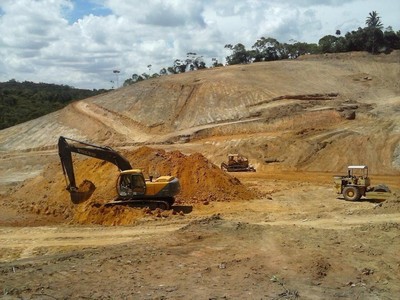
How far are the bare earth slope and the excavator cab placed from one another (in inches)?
27.1

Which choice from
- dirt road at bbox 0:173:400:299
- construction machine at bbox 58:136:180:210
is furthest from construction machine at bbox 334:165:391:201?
construction machine at bbox 58:136:180:210

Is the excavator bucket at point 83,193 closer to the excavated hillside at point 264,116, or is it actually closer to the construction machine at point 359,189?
the construction machine at point 359,189

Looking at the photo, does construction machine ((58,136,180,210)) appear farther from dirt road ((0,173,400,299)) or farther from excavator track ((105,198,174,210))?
dirt road ((0,173,400,299))

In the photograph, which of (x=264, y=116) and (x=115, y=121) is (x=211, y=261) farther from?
(x=115, y=121)

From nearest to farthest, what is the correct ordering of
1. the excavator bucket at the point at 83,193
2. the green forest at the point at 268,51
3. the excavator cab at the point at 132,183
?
the excavator cab at the point at 132,183
the excavator bucket at the point at 83,193
the green forest at the point at 268,51

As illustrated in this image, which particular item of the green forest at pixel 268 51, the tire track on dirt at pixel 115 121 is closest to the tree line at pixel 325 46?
the green forest at pixel 268 51

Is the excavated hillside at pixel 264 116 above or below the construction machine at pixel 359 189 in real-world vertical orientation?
above

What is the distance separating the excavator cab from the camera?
1925 cm

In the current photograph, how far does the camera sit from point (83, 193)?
861 inches

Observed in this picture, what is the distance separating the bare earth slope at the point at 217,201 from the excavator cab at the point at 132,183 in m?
0.69

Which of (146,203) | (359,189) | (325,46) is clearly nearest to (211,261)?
(146,203)

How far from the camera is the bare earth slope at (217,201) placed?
422 inches

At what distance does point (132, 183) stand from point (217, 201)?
431 centimetres

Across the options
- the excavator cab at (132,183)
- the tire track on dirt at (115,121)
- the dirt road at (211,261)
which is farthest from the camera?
the tire track on dirt at (115,121)
